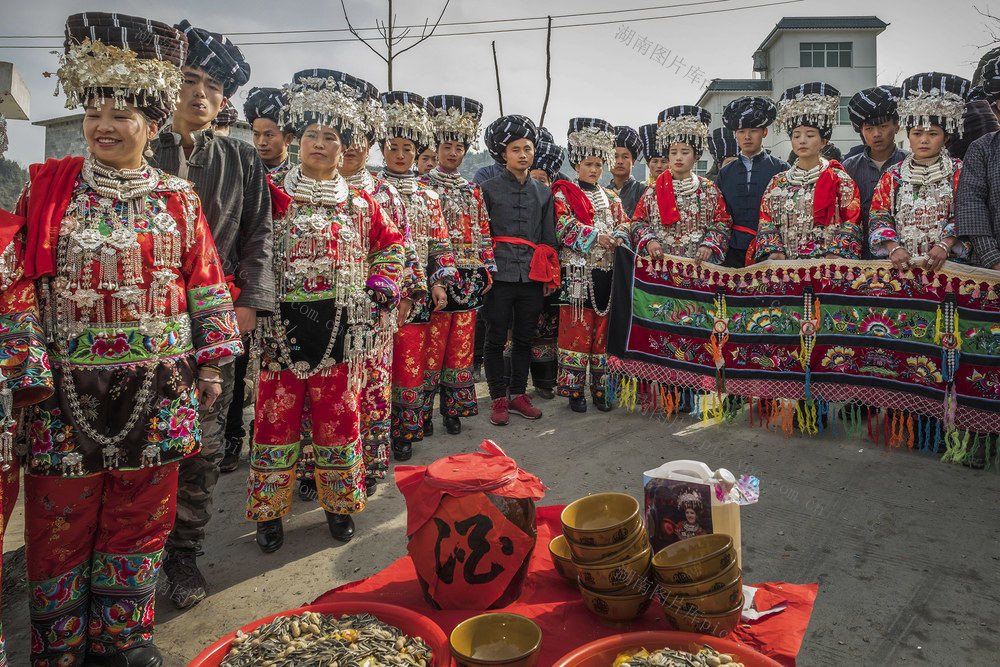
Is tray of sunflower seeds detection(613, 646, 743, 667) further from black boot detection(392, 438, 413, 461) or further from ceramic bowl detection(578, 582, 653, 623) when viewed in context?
black boot detection(392, 438, 413, 461)

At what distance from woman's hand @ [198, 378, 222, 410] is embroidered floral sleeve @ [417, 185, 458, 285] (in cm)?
190

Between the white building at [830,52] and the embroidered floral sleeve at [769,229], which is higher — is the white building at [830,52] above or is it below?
above

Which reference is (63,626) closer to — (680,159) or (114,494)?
(114,494)

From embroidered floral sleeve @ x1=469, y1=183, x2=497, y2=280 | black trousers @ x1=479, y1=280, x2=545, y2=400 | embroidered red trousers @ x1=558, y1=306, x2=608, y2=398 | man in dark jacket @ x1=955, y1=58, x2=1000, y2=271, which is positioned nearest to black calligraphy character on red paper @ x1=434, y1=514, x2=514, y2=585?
embroidered floral sleeve @ x1=469, y1=183, x2=497, y2=280

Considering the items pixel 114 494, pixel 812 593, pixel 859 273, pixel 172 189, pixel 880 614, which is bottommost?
pixel 880 614

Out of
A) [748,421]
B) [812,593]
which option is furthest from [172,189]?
[748,421]

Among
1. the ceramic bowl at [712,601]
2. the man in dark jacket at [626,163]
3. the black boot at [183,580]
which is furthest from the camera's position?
the man in dark jacket at [626,163]

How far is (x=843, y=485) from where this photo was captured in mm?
3512

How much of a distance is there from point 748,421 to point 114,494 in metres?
4.08

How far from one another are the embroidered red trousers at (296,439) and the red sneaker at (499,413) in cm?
187

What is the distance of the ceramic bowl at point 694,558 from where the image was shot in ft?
6.01

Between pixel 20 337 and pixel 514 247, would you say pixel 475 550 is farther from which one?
pixel 514 247

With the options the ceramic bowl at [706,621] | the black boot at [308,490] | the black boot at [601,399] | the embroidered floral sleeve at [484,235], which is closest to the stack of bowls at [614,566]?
the ceramic bowl at [706,621]

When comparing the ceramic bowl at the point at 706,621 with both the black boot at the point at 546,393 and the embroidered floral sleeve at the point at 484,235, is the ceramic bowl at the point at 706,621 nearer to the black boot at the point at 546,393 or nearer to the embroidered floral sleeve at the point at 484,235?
the embroidered floral sleeve at the point at 484,235
